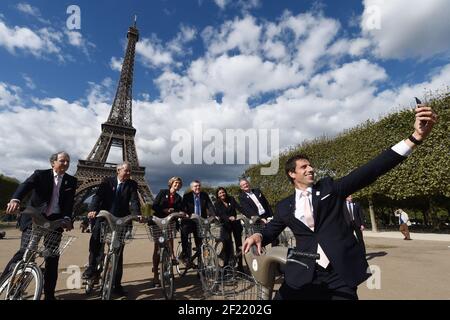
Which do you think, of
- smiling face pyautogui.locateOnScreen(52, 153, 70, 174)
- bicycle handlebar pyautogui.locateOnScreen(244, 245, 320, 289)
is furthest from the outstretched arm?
smiling face pyautogui.locateOnScreen(52, 153, 70, 174)

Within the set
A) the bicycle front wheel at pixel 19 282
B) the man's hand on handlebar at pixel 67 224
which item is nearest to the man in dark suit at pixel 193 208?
the man's hand on handlebar at pixel 67 224

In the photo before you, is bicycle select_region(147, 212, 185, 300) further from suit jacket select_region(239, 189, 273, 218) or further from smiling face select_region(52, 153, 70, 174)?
suit jacket select_region(239, 189, 273, 218)

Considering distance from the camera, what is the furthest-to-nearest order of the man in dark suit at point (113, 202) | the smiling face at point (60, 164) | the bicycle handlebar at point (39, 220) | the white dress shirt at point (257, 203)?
the white dress shirt at point (257, 203) < the man in dark suit at point (113, 202) < the smiling face at point (60, 164) < the bicycle handlebar at point (39, 220)

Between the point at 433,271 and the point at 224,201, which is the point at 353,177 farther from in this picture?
the point at 433,271

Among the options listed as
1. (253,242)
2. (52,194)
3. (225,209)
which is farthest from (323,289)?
(225,209)

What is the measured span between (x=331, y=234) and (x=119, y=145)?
47.6 metres

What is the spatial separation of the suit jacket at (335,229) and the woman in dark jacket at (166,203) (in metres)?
3.65

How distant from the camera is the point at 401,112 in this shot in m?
19.6

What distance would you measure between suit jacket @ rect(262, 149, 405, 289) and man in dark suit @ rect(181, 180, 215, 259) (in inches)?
162

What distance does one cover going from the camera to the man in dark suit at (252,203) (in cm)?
654

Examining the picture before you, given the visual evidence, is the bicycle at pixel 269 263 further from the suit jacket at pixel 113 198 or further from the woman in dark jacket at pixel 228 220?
the woman in dark jacket at pixel 228 220

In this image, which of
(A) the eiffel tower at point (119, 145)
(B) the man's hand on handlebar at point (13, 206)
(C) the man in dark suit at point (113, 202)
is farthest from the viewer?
(A) the eiffel tower at point (119, 145)
